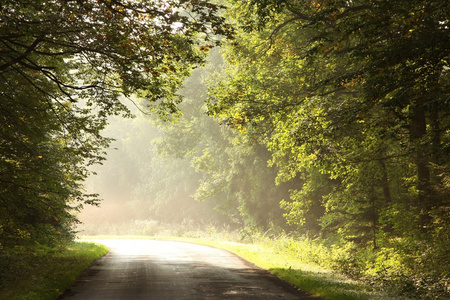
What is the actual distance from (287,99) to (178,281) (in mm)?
8340

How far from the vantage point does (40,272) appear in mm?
13695

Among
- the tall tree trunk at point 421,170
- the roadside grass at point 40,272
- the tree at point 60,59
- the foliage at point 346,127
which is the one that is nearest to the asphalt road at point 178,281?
the roadside grass at point 40,272

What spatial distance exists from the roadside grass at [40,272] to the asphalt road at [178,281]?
422mm

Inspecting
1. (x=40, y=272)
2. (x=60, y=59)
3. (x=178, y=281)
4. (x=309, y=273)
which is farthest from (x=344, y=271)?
(x=60, y=59)

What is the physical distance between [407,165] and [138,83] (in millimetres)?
10807

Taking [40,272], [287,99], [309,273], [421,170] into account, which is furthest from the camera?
[287,99]

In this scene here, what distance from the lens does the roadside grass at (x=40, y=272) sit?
1065cm

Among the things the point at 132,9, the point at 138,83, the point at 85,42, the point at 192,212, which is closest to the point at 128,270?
the point at 138,83

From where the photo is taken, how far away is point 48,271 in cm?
1392

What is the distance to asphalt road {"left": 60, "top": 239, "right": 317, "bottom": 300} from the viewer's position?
34.7 ft

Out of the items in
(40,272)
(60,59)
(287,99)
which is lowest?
(40,272)

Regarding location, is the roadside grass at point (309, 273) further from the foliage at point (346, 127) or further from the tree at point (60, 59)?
the tree at point (60, 59)

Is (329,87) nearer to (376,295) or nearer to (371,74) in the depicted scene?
(371,74)

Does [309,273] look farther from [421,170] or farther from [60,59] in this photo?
[60,59]
